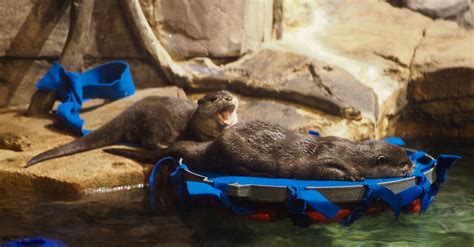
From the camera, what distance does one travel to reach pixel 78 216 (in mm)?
3260

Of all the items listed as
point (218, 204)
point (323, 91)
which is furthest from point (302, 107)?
point (218, 204)

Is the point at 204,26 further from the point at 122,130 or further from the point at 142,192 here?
the point at 142,192

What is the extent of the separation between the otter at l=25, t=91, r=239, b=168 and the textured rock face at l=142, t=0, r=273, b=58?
1404 millimetres

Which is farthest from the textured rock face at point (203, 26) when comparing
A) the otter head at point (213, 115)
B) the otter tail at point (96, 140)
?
the otter head at point (213, 115)

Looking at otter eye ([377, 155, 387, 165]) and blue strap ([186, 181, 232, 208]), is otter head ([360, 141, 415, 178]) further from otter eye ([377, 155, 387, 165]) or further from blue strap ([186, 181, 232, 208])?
blue strap ([186, 181, 232, 208])

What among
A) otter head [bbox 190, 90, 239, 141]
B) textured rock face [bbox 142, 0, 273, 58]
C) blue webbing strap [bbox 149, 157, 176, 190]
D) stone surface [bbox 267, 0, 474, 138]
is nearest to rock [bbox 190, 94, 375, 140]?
stone surface [bbox 267, 0, 474, 138]

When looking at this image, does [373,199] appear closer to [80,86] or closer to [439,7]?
[80,86]

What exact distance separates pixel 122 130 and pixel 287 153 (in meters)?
1.26

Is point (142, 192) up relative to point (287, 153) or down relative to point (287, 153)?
down

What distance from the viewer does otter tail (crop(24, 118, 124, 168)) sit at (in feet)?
13.0

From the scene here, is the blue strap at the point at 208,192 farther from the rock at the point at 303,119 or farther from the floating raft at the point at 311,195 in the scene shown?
the rock at the point at 303,119

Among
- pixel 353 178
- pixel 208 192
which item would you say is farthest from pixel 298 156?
pixel 208 192

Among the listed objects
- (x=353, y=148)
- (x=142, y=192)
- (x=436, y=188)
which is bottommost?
(x=142, y=192)

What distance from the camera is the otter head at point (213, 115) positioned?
392 centimetres
